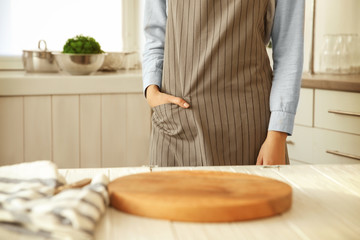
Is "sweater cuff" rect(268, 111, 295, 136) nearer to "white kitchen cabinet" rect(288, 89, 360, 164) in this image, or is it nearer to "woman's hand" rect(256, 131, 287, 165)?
"woman's hand" rect(256, 131, 287, 165)

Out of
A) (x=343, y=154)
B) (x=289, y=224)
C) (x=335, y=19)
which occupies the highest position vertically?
(x=335, y=19)

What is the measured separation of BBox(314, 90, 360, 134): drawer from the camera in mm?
2178

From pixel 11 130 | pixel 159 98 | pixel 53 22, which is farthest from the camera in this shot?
pixel 53 22

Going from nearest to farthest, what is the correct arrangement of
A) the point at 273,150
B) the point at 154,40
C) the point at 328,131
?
the point at 273,150 < the point at 154,40 < the point at 328,131

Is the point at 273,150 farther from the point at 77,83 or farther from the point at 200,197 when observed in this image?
the point at 77,83

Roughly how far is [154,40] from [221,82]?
1.04 feet

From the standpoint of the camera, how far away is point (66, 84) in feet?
8.21

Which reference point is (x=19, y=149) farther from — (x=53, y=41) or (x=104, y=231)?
(x=104, y=231)

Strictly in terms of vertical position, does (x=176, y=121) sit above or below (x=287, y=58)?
below

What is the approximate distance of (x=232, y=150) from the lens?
4.51ft

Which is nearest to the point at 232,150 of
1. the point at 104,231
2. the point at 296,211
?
the point at 296,211

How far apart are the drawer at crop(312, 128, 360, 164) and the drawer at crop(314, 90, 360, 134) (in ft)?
0.09

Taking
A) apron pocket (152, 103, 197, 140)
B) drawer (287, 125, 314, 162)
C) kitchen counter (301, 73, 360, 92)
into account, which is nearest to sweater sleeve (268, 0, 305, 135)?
apron pocket (152, 103, 197, 140)

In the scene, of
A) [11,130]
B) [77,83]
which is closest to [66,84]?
[77,83]
